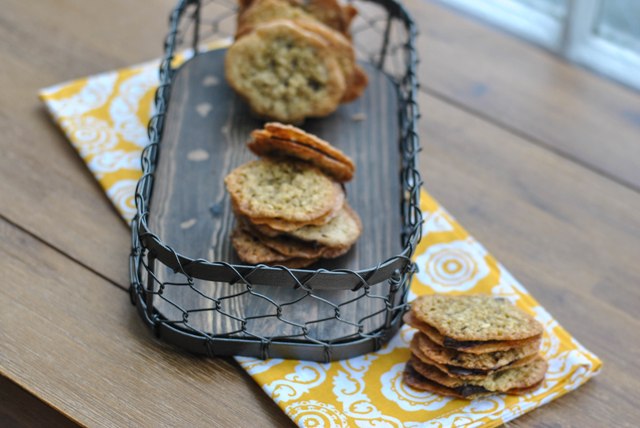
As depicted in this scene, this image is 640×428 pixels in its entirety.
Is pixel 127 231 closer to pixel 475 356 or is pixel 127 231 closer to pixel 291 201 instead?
pixel 291 201

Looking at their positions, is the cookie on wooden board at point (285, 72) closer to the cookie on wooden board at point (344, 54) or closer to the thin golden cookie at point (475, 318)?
the cookie on wooden board at point (344, 54)

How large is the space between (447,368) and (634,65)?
84 cm

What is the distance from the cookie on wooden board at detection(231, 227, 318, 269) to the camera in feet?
3.54

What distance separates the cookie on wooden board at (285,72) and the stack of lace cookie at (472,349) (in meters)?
0.35

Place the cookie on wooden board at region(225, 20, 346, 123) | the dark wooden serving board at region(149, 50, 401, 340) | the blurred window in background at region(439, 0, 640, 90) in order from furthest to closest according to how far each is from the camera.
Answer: the blurred window in background at region(439, 0, 640, 90)
the cookie on wooden board at region(225, 20, 346, 123)
the dark wooden serving board at region(149, 50, 401, 340)

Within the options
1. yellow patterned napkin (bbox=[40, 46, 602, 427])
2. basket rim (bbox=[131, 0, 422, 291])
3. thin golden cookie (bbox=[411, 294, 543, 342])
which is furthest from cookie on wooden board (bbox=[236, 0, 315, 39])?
thin golden cookie (bbox=[411, 294, 543, 342])

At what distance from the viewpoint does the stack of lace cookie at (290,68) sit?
1.27 meters

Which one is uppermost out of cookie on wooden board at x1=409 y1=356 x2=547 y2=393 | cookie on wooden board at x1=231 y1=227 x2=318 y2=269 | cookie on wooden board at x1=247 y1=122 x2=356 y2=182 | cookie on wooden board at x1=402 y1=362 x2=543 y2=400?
cookie on wooden board at x1=247 y1=122 x2=356 y2=182

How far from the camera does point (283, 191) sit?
111 centimetres

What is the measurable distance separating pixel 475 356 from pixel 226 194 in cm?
39

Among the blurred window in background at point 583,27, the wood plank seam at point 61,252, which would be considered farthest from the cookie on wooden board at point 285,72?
the blurred window in background at point 583,27

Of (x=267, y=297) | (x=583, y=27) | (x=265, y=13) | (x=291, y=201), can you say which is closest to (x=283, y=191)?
(x=291, y=201)

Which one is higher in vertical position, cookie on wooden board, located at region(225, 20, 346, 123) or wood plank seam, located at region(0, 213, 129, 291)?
cookie on wooden board, located at region(225, 20, 346, 123)

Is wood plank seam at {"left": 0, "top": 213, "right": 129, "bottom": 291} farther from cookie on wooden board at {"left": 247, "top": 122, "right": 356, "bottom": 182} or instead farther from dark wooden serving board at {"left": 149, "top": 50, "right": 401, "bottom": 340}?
cookie on wooden board at {"left": 247, "top": 122, "right": 356, "bottom": 182}
